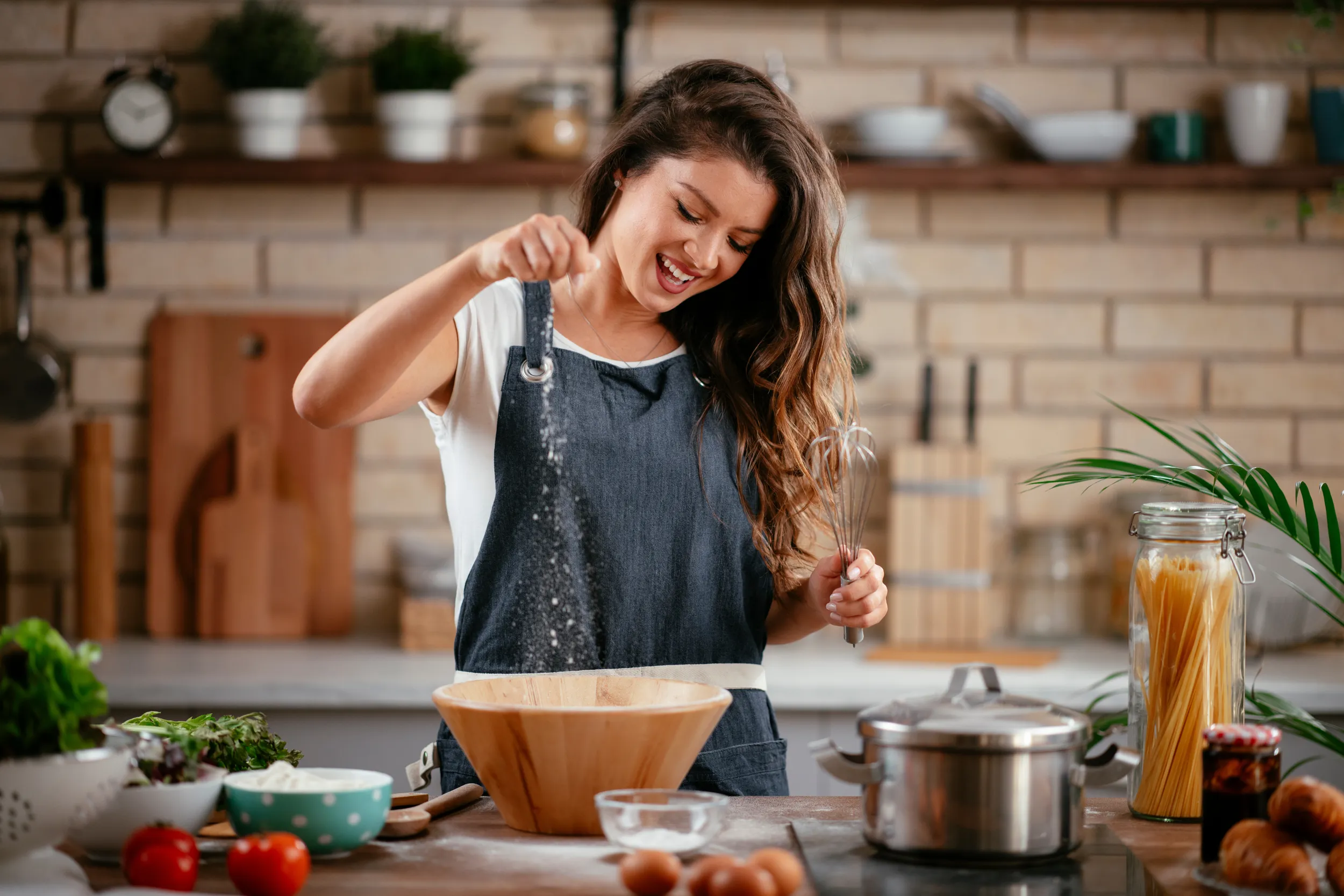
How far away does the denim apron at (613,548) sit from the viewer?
1576 mm

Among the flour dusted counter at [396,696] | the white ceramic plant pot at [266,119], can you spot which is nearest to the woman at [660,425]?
the flour dusted counter at [396,696]

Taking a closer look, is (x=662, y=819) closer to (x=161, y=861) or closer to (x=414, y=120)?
(x=161, y=861)

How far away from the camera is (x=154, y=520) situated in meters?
2.87

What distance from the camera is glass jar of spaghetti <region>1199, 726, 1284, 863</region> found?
3.76 ft

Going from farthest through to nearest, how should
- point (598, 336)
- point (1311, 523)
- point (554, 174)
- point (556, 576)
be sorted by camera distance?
point (554, 174), point (598, 336), point (556, 576), point (1311, 523)

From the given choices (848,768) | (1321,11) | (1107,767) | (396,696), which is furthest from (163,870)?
(1321,11)

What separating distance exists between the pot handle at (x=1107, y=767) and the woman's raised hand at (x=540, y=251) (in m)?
0.61

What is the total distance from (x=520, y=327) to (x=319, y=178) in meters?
1.33

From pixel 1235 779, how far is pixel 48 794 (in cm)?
92

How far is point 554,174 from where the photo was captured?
2.73m

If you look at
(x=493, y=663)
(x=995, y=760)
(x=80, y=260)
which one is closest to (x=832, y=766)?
(x=995, y=760)

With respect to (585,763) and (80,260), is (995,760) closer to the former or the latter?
(585,763)

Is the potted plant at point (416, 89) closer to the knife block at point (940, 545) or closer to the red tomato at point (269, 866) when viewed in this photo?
the knife block at point (940, 545)

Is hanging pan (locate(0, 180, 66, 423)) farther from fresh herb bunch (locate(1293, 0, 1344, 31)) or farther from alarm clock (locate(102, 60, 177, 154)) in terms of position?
fresh herb bunch (locate(1293, 0, 1344, 31))
